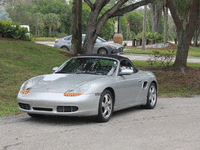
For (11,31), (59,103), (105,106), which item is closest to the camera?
(59,103)

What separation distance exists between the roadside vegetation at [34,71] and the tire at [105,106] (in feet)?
11.6

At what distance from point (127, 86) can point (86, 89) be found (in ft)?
5.17

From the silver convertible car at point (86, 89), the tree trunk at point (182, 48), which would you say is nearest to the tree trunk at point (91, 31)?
the tree trunk at point (182, 48)

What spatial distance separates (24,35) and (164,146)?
15.9 metres

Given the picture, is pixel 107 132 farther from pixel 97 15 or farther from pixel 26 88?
pixel 97 15

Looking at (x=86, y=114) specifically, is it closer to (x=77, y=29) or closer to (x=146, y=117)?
(x=146, y=117)

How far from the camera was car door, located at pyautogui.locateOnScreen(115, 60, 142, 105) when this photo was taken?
847 centimetres

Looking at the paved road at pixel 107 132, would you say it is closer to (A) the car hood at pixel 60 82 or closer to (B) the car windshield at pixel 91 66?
(A) the car hood at pixel 60 82

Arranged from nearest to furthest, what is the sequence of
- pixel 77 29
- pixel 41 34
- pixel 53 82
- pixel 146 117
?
pixel 53 82 < pixel 146 117 < pixel 77 29 < pixel 41 34

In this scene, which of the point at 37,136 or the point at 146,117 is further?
the point at 146,117

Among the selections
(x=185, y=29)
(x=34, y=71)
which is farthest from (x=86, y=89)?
(x=185, y=29)

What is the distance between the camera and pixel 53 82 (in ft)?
25.7

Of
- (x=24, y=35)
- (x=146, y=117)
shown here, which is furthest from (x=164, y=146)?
(x=24, y=35)

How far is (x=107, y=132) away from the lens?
6938mm
